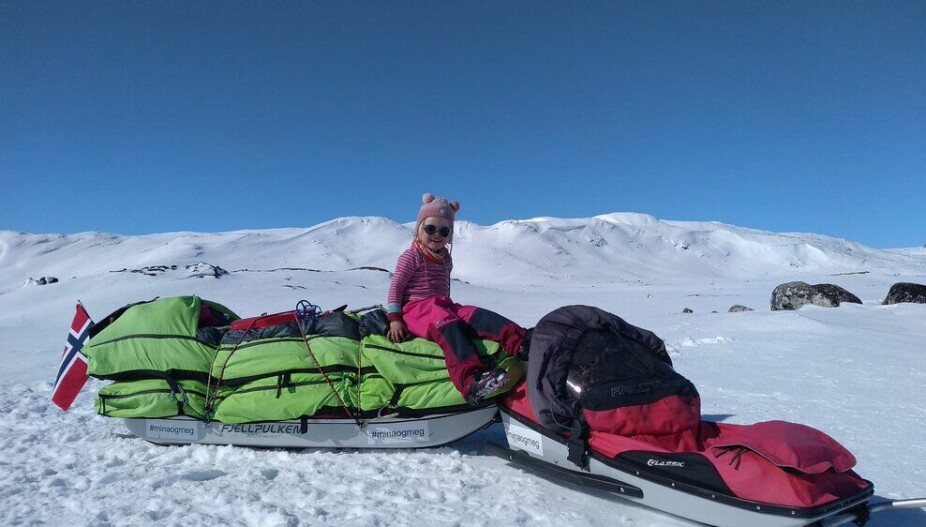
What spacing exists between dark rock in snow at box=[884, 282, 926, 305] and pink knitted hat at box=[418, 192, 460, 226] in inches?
528

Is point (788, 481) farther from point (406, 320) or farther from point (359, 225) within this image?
point (359, 225)

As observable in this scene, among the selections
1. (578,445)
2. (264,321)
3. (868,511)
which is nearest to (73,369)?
(264,321)

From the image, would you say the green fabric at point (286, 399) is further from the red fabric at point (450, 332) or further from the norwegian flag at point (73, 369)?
the norwegian flag at point (73, 369)

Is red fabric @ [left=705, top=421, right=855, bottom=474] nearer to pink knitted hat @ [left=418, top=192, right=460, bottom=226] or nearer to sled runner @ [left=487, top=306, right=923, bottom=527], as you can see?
sled runner @ [left=487, top=306, right=923, bottom=527]

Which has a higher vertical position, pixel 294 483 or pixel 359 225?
pixel 359 225

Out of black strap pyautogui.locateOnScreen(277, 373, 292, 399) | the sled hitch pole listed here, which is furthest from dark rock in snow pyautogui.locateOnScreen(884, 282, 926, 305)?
black strap pyautogui.locateOnScreen(277, 373, 292, 399)

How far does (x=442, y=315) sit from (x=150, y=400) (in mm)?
2053

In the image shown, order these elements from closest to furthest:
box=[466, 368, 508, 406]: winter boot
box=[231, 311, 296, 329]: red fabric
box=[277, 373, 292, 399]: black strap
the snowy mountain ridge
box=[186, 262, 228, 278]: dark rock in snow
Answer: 1. box=[466, 368, 508, 406]: winter boot
2. box=[277, 373, 292, 399]: black strap
3. box=[231, 311, 296, 329]: red fabric
4. box=[186, 262, 228, 278]: dark rock in snow
5. the snowy mountain ridge

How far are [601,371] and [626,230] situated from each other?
77265mm

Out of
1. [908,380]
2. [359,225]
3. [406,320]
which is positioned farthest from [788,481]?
[359,225]

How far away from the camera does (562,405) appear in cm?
264

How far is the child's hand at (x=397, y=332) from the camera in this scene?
328cm

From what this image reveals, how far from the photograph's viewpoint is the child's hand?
129 inches

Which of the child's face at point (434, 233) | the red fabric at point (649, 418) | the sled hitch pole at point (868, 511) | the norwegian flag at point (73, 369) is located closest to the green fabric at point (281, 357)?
the child's face at point (434, 233)
